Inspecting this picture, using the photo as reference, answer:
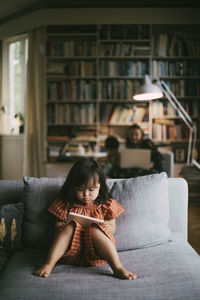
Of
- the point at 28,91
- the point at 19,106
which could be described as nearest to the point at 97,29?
the point at 28,91

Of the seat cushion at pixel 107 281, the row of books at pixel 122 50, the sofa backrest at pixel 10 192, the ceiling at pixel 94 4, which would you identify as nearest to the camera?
the seat cushion at pixel 107 281

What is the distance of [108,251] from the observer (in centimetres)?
108

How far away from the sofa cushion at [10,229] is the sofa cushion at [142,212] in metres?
0.46

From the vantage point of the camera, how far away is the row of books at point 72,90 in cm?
381

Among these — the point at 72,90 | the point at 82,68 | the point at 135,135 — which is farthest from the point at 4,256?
the point at 82,68

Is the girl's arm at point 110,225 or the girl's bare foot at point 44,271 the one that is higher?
the girl's arm at point 110,225

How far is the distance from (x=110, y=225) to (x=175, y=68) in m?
3.11

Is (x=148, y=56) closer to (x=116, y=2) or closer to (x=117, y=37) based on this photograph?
(x=117, y=37)

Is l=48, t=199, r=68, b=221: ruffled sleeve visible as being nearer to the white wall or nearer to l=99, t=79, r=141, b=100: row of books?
l=99, t=79, r=141, b=100: row of books

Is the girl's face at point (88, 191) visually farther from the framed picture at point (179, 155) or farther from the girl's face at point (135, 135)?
the framed picture at point (179, 155)

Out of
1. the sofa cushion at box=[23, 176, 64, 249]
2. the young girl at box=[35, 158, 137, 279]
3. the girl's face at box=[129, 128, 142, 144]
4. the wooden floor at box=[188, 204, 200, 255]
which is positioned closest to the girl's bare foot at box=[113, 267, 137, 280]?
the young girl at box=[35, 158, 137, 279]

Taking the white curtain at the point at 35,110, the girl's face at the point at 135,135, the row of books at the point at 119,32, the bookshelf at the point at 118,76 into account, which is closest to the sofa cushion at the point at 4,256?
the girl's face at the point at 135,135

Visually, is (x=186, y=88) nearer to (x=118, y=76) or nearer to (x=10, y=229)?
(x=118, y=76)

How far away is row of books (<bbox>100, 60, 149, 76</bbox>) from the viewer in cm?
377
